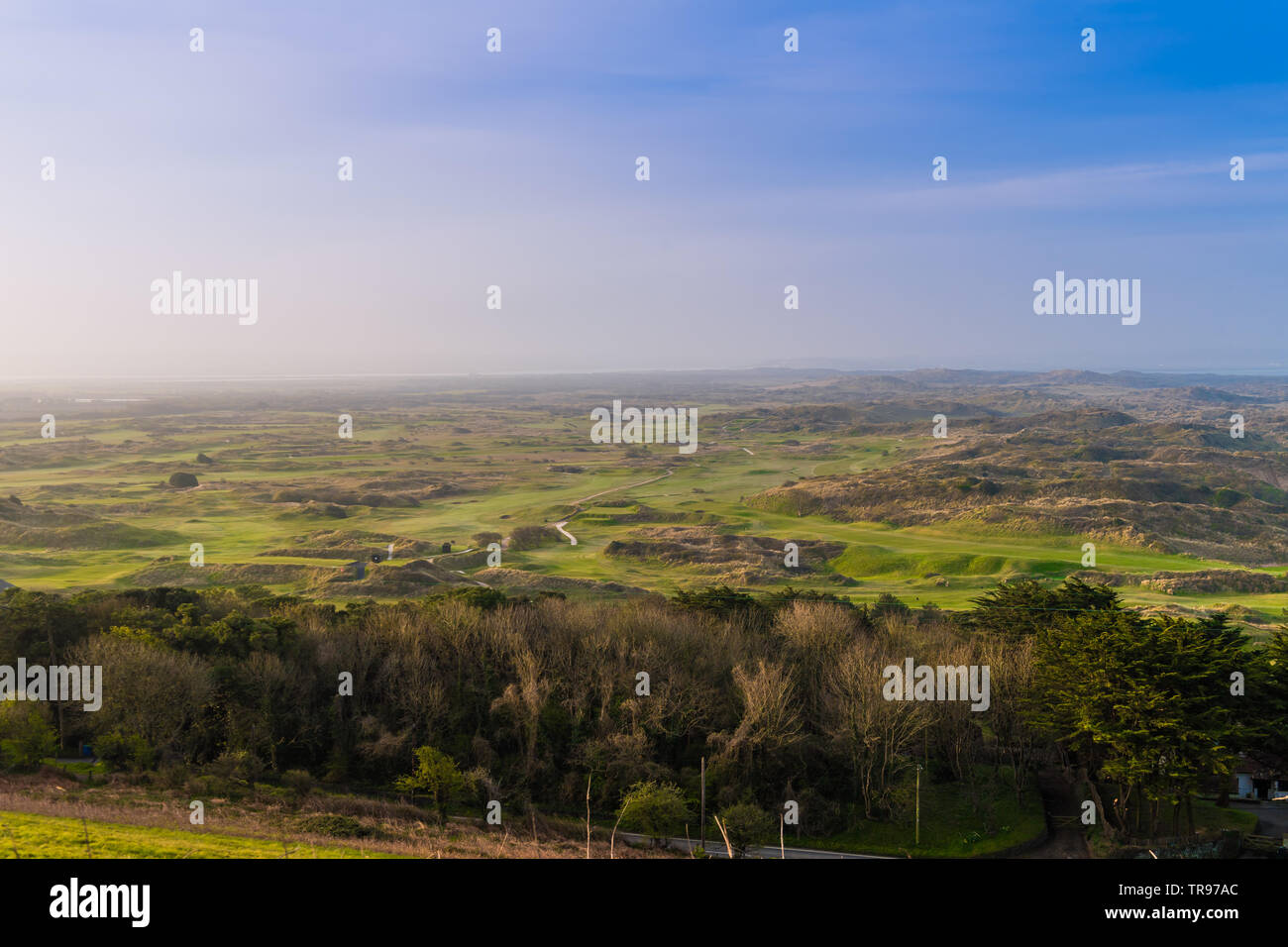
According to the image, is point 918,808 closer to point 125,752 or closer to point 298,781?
point 298,781

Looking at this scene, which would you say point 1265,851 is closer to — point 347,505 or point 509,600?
point 509,600

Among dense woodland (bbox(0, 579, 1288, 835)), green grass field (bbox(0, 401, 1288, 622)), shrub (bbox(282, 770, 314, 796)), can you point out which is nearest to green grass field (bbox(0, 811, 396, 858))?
shrub (bbox(282, 770, 314, 796))

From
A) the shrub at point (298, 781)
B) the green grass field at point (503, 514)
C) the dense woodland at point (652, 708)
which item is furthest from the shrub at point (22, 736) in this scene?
the green grass field at point (503, 514)

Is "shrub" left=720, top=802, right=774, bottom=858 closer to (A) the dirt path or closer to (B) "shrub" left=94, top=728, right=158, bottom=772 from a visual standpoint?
(A) the dirt path

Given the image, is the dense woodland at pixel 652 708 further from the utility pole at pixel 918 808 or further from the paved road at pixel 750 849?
the paved road at pixel 750 849

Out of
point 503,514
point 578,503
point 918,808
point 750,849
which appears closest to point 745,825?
point 750,849

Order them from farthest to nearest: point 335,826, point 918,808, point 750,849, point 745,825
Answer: point 918,808
point 750,849
point 745,825
point 335,826
